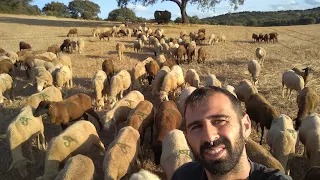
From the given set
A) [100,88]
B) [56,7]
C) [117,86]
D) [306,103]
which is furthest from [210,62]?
[56,7]

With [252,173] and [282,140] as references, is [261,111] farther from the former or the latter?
[252,173]

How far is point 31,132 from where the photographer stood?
32.4 ft

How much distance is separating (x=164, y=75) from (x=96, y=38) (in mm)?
18138

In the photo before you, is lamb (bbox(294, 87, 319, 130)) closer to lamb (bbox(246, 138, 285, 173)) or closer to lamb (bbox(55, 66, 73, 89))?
lamb (bbox(246, 138, 285, 173))

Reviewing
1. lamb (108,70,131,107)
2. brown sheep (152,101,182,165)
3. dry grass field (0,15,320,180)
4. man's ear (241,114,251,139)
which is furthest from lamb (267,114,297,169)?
lamb (108,70,131,107)

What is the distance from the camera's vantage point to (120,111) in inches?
455

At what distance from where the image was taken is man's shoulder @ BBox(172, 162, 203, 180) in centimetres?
294

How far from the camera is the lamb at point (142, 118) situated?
10.1 m

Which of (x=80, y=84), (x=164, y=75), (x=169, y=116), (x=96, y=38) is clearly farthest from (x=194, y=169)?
(x=96, y=38)

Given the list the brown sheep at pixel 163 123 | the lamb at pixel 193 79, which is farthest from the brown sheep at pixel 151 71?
the brown sheep at pixel 163 123

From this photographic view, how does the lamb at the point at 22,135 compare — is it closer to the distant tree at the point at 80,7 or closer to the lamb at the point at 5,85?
the lamb at the point at 5,85

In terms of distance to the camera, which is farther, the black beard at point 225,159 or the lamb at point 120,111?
the lamb at point 120,111

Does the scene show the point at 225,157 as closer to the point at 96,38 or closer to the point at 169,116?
the point at 169,116

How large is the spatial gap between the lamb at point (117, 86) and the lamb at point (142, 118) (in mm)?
3034
